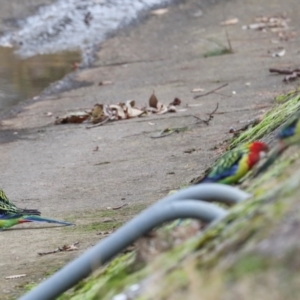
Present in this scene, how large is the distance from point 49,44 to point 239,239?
36.9ft

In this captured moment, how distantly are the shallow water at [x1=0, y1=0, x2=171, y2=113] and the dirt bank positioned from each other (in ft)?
1.52

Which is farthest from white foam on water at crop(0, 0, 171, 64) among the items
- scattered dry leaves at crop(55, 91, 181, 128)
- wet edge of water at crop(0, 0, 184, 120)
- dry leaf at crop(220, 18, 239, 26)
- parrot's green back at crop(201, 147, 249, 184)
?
parrot's green back at crop(201, 147, 249, 184)

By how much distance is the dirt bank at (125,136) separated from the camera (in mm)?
4430

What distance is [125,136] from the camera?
261 inches

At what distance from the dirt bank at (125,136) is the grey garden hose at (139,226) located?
148cm

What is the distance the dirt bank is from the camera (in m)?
4.43

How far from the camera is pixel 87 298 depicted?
8.03 feet

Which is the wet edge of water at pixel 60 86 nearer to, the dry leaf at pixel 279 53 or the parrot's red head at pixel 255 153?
the dry leaf at pixel 279 53

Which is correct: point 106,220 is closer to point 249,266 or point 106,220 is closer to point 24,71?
point 249,266

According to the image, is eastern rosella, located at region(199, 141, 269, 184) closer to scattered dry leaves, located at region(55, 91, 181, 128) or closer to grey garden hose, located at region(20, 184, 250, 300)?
grey garden hose, located at region(20, 184, 250, 300)

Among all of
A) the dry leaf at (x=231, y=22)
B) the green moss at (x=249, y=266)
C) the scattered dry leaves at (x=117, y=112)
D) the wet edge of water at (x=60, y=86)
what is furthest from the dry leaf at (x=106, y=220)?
A: the dry leaf at (x=231, y=22)

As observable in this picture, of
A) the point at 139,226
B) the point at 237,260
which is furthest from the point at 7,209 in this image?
the point at 237,260

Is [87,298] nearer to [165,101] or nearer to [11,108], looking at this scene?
[165,101]

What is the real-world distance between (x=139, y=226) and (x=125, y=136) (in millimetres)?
4784
